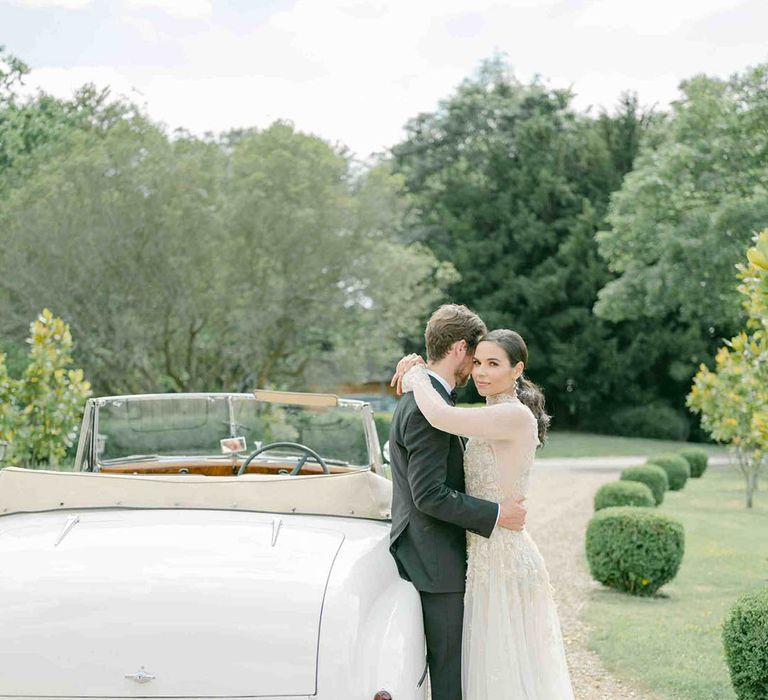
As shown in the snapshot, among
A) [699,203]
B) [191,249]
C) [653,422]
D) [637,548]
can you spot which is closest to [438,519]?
[637,548]

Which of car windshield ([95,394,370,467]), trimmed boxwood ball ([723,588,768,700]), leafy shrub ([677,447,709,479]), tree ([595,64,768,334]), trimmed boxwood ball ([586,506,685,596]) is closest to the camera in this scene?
trimmed boxwood ball ([723,588,768,700])

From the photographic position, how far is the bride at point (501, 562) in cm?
406

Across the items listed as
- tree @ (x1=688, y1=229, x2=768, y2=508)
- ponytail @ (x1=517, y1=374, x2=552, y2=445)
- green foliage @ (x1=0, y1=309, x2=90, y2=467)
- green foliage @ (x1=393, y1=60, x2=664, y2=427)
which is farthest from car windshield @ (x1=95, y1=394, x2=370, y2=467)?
green foliage @ (x1=393, y1=60, x2=664, y2=427)

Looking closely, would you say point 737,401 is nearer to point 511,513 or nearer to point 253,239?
point 253,239

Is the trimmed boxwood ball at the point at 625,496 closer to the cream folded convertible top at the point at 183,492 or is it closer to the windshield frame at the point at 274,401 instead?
the windshield frame at the point at 274,401

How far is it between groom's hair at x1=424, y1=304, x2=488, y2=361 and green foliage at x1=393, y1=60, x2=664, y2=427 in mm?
39873

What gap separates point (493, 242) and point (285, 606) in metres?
43.0

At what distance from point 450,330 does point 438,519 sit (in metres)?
0.72

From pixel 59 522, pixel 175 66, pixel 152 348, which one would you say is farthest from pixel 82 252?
pixel 59 522

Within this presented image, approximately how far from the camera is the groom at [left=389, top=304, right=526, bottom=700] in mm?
4039

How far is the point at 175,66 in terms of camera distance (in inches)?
1042

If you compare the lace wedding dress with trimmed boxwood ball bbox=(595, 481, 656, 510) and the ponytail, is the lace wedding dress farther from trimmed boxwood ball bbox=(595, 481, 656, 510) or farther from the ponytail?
trimmed boxwood ball bbox=(595, 481, 656, 510)

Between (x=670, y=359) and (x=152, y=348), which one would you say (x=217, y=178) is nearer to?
(x=152, y=348)

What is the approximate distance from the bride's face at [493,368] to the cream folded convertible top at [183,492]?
626 millimetres
